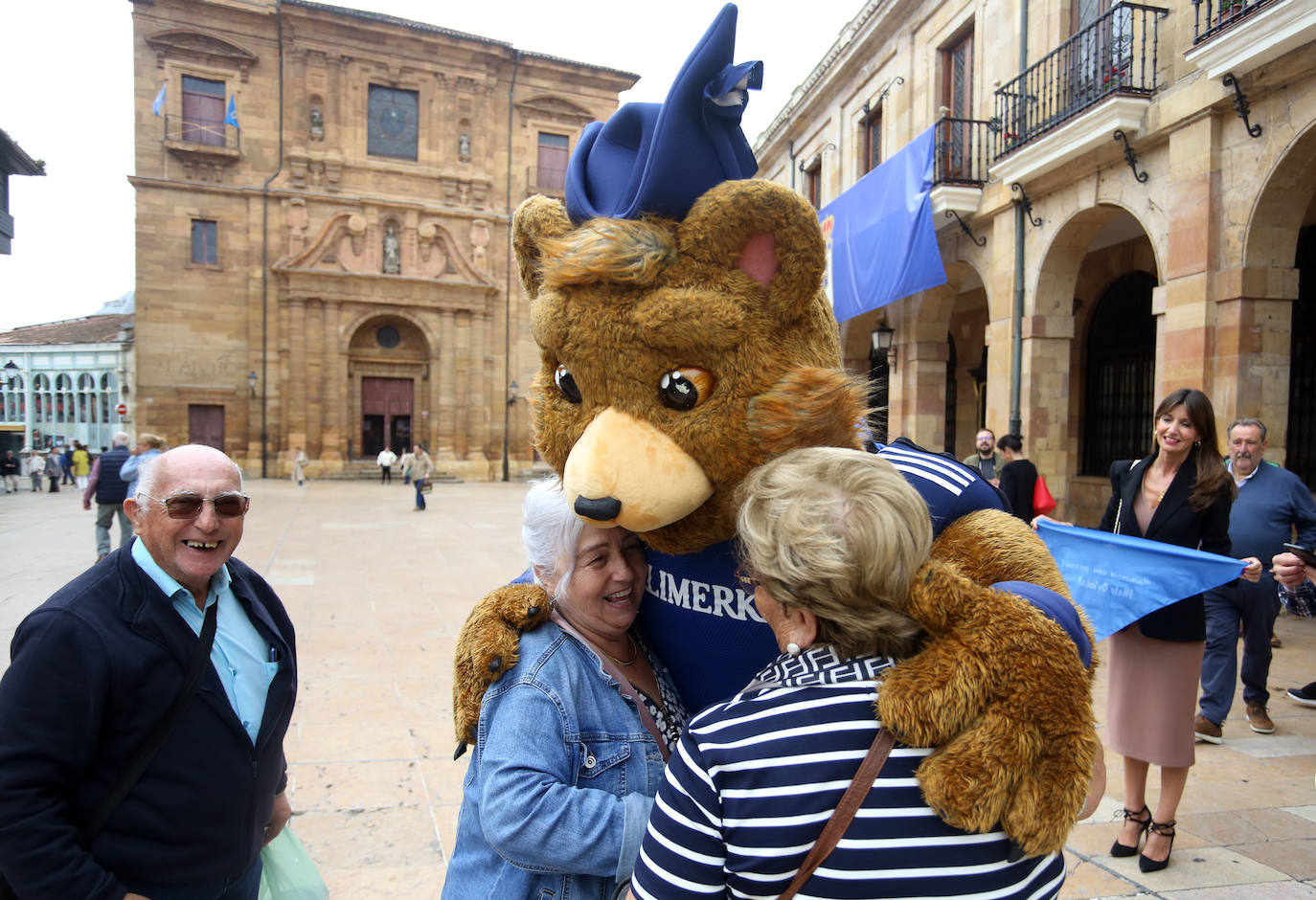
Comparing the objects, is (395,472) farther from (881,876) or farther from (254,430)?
(881,876)

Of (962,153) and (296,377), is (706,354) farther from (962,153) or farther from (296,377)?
(296,377)

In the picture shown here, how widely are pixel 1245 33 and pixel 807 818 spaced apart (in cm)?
823

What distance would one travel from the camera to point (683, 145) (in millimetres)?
1414

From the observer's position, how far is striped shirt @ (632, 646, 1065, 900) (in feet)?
3.22

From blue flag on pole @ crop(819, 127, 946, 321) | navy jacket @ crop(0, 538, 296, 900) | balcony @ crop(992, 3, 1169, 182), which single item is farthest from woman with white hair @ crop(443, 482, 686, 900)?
blue flag on pole @ crop(819, 127, 946, 321)

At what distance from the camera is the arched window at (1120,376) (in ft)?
36.7

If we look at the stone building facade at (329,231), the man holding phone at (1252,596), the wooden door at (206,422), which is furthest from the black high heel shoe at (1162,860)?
the wooden door at (206,422)

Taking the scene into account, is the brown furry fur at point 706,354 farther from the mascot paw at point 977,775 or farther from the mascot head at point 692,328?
the mascot paw at point 977,775

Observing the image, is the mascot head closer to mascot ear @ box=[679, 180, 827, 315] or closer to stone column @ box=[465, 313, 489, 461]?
mascot ear @ box=[679, 180, 827, 315]

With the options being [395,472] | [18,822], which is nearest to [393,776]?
[18,822]

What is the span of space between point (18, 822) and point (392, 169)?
88.2 ft

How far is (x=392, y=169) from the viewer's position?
25422 mm

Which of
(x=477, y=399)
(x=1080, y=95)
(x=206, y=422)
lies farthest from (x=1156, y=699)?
(x=206, y=422)

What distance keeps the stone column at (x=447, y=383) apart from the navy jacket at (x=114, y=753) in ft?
80.9
